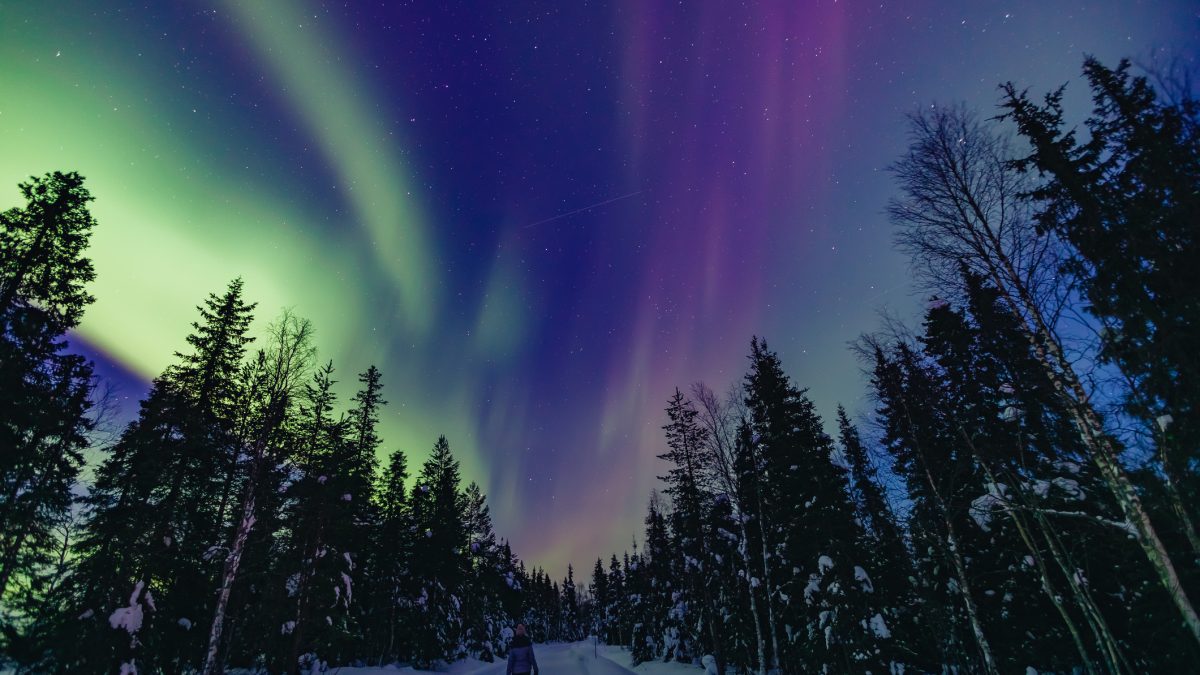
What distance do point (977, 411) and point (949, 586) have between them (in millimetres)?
6181

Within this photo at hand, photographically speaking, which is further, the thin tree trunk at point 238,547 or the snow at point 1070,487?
the thin tree trunk at point 238,547

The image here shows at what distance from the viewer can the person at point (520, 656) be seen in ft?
32.8

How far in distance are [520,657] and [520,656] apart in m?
0.02

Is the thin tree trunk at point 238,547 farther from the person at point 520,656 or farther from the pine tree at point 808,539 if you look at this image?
the pine tree at point 808,539

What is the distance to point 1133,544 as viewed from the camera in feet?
32.2

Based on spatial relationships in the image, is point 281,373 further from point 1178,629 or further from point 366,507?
point 1178,629

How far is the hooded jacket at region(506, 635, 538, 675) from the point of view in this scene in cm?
999

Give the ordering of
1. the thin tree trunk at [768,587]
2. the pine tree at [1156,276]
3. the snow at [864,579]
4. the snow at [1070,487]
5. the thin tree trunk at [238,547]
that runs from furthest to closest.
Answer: the thin tree trunk at [768,587] < the snow at [864,579] < the thin tree trunk at [238,547] < the snow at [1070,487] < the pine tree at [1156,276]

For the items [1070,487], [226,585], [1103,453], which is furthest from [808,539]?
[226,585]

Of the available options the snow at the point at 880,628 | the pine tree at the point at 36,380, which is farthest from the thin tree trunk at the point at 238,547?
the snow at the point at 880,628

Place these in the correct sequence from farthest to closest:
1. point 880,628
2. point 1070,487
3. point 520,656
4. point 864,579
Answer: point 864,579 → point 880,628 → point 1070,487 → point 520,656

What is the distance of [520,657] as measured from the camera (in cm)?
A: 1008

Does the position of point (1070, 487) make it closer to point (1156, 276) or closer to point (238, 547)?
point (1156, 276)

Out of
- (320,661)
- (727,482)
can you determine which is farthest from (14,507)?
(727,482)
